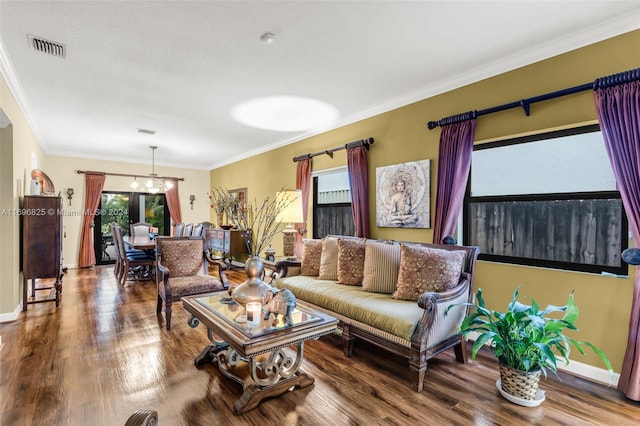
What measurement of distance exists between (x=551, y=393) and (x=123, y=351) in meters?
3.46

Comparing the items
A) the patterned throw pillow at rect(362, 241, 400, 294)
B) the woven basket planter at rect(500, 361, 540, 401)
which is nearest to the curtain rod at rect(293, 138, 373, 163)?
the patterned throw pillow at rect(362, 241, 400, 294)

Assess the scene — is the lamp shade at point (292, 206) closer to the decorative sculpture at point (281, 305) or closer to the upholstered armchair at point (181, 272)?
the upholstered armchair at point (181, 272)

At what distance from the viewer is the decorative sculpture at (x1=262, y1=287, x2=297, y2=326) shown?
225 cm

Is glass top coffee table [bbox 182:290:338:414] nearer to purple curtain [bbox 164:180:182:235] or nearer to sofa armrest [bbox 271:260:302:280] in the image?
sofa armrest [bbox 271:260:302:280]

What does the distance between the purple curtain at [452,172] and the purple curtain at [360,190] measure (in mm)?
994

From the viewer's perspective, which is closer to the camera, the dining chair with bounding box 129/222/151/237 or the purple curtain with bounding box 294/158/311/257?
the purple curtain with bounding box 294/158/311/257

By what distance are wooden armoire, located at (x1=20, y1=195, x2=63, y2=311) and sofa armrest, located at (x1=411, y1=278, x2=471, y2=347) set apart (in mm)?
4527

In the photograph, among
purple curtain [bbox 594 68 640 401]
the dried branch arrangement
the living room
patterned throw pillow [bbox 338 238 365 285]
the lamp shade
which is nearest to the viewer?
purple curtain [bbox 594 68 640 401]

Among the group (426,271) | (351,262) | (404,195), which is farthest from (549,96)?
(351,262)

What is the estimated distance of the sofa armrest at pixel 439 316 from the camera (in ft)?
7.39

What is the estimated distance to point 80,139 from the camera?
5.90 m

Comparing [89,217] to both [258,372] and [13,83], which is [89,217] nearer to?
[13,83]

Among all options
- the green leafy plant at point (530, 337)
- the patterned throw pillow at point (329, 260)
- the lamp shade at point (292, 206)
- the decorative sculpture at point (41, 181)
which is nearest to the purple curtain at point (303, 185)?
the lamp shade at point (292, 206)

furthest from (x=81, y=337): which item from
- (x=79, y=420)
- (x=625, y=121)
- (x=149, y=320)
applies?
(x=625, y=121)
